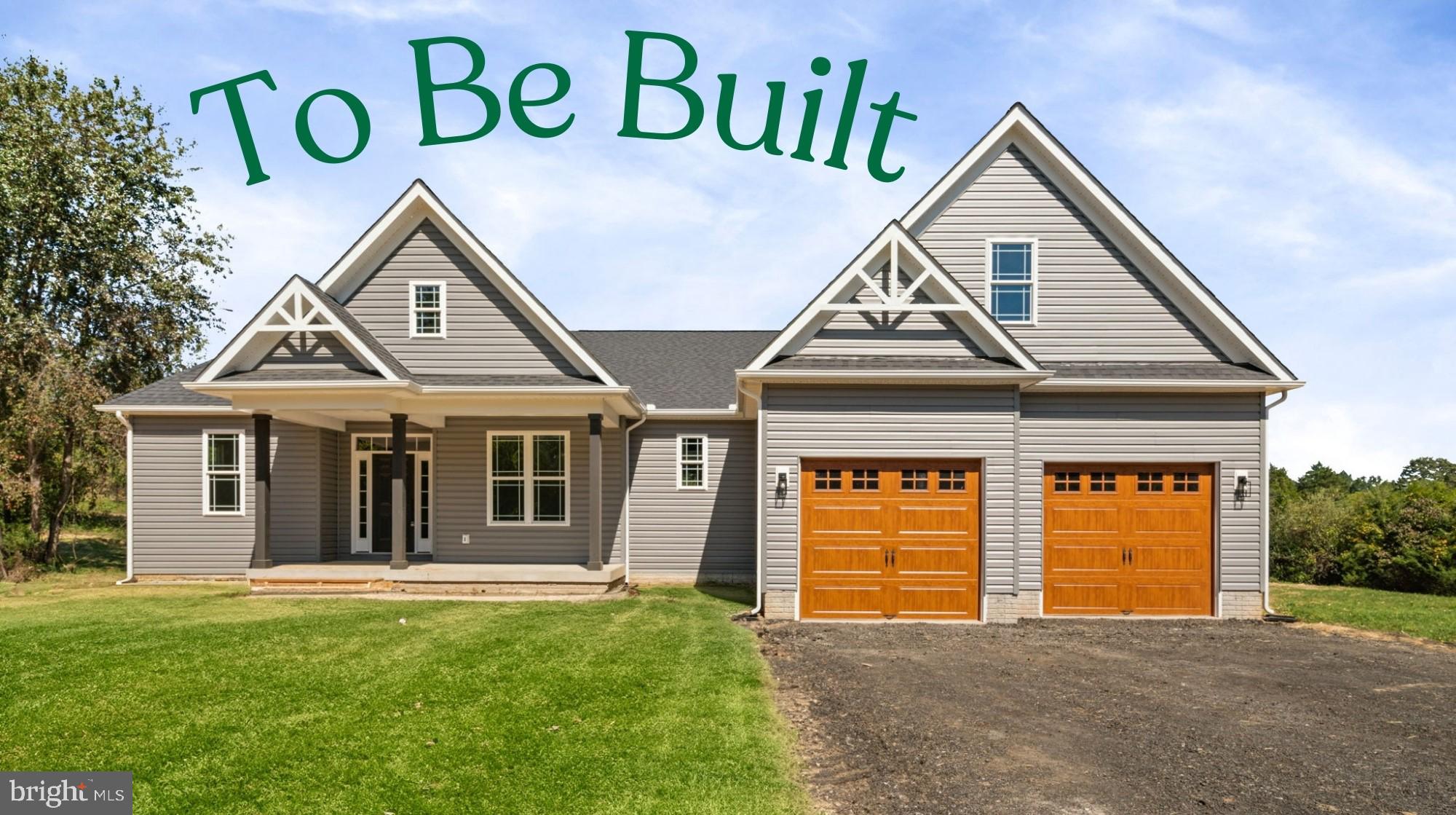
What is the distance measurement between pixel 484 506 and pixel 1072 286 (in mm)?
11315

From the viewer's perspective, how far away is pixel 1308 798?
19.4 feet

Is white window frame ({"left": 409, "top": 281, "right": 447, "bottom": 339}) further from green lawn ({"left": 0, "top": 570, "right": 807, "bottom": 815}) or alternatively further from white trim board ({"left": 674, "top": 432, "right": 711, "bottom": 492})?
green lawn ({"left": 0, "top": 570, "right": 807, "bottom": 815})

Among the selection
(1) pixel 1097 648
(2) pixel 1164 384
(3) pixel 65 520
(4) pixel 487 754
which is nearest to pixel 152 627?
(4) pixel 487 754

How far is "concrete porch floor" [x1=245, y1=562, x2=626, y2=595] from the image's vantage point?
14.3 meters

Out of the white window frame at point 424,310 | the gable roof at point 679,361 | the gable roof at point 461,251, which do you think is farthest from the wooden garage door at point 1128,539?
the white window frame at point 424,310

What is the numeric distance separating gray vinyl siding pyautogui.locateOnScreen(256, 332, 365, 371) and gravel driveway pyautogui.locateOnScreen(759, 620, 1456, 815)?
28.1 ft

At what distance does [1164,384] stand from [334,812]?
12.4 m

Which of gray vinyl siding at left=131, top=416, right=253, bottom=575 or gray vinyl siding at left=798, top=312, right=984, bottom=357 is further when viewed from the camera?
gray vinyl siding at left=131, top=416, right=253, bottom=575

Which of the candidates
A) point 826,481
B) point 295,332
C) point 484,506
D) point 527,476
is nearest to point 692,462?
point 527,476

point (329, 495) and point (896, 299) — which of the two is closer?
point (896, 299)

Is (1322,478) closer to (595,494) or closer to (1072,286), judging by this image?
(1072,286)

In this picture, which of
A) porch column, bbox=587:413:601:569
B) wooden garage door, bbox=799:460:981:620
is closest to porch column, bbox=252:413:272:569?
porch column, bbox=587:413:601:569

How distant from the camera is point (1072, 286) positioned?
14.0 metres

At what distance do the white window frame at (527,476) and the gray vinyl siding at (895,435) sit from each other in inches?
201
